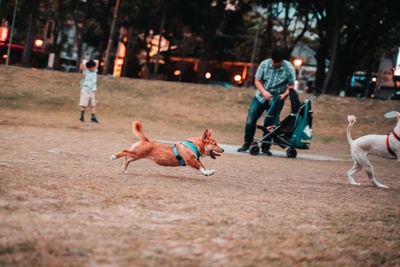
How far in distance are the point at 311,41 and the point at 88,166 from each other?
173 feet

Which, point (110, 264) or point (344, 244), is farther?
point (344, 244)

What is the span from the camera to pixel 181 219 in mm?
2941

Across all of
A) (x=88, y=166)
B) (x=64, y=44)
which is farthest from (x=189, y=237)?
(x=64, y=44)

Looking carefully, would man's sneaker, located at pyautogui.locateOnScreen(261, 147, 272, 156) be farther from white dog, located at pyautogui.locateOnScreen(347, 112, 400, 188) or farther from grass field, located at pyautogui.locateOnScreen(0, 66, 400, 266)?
white dog, located at pyautogui.locateOnScreen(347, 112, 400, 188)

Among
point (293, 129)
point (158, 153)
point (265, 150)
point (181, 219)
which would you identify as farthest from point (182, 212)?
point (265, 150)

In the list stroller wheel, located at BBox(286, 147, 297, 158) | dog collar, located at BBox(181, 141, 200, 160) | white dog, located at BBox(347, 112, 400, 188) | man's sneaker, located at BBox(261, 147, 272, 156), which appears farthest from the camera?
man's sneaker, located at BBox(261, 147, 272, 156)

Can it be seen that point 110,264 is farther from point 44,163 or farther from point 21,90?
point 21,90

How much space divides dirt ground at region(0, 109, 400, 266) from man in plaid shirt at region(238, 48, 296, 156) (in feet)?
10.3

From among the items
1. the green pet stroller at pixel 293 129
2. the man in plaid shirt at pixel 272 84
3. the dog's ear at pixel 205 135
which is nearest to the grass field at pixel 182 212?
the dog's ear at pixel 205 135

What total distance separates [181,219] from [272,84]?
595cm

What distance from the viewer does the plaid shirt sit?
8422mm

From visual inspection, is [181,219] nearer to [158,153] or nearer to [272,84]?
[158,153]

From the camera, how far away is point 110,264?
2080mm

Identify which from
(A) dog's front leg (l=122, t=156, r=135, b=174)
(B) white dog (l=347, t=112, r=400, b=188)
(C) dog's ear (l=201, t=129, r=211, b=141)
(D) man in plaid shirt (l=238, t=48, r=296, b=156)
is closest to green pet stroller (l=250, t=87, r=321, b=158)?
(D) man in plaid shirt (l=238, t=48, r=296, b=156)
